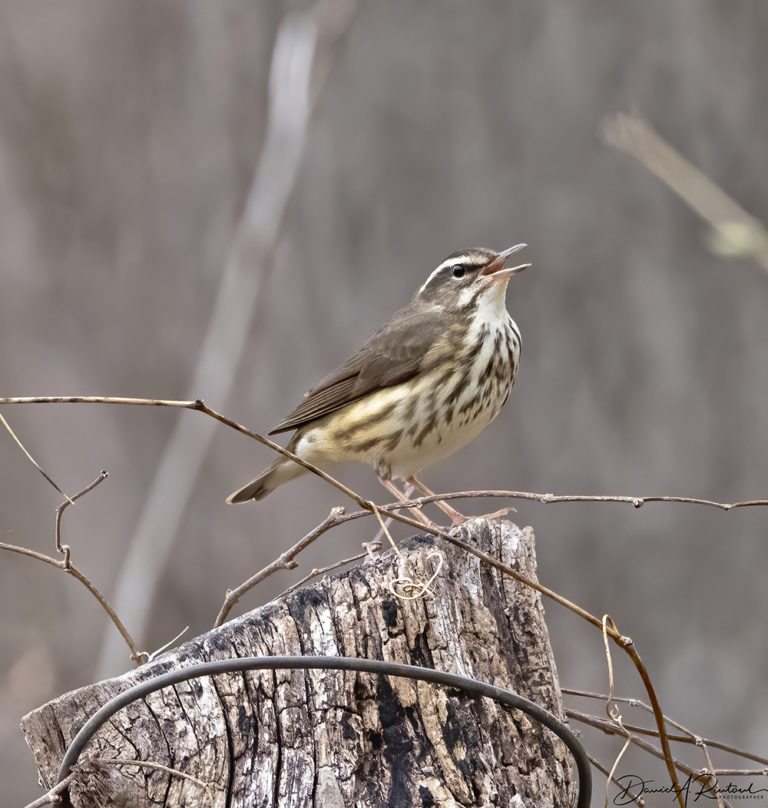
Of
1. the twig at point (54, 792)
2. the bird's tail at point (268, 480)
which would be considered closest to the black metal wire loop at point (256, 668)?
the twig at point (54, 792)

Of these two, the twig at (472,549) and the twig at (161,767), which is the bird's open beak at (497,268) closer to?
the twig at (472,549)

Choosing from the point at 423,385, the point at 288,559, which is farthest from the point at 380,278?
the point at 288,559

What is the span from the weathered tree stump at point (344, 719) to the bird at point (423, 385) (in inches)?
61.8

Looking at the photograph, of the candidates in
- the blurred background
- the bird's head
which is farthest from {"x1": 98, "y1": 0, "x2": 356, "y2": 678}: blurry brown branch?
the bird's head

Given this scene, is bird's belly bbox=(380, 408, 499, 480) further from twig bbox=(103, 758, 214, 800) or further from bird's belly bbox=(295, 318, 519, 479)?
twig bbox=(103, 758, 214, 800)

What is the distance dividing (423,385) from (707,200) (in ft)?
5.51

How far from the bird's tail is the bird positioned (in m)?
0.01

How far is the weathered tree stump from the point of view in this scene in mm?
2023

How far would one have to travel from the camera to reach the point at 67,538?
7.29 m

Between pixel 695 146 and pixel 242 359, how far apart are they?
266 centimetres

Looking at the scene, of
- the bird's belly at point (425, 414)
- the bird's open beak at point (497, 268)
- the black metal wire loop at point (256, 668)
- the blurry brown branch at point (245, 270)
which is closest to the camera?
the black metal wire loop at point (256, 668)

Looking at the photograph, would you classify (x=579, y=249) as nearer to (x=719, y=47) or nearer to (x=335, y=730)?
(x=719, y=47)

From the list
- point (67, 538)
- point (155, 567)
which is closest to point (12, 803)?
point (67, 538)

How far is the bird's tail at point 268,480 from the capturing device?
169 inches
